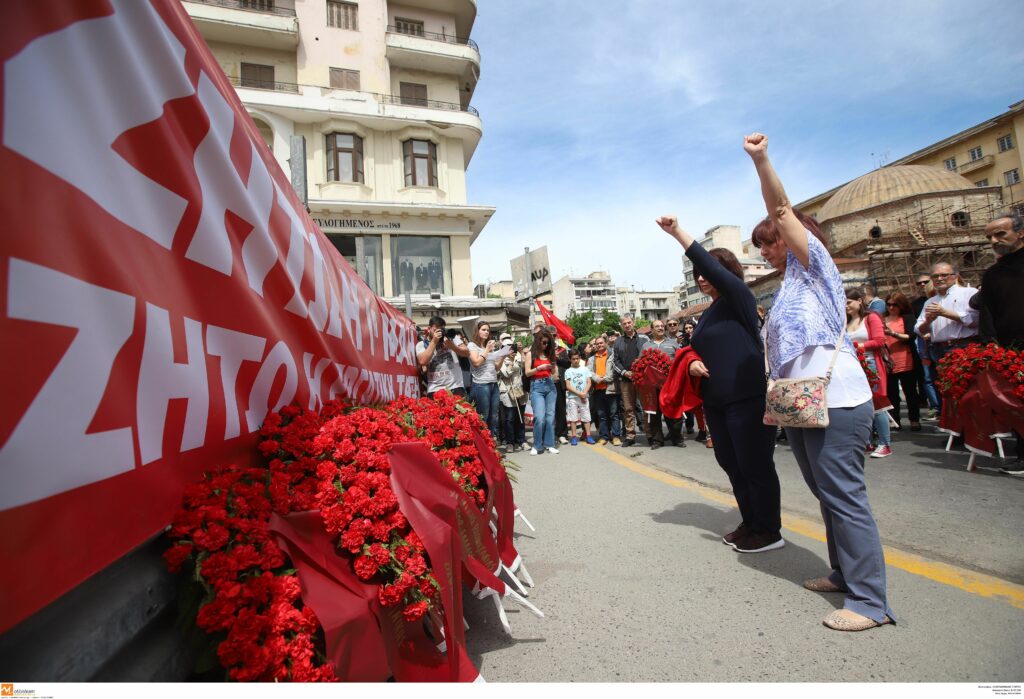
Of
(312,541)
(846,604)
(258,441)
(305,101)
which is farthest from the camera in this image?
(305,101)

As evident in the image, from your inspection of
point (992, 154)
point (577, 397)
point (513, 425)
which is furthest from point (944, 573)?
point (992, 154)

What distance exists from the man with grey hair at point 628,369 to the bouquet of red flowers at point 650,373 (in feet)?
1.95

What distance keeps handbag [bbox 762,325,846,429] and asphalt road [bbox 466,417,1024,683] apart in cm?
90

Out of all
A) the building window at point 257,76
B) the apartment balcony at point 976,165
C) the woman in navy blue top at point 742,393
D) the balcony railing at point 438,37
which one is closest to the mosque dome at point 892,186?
the apartment balcony at point 976,165

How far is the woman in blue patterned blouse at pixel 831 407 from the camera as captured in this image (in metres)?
2.41

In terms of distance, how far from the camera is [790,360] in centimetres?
274

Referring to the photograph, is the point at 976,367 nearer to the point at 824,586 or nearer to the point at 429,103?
the point at 824,586

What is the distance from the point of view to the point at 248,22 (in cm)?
2284

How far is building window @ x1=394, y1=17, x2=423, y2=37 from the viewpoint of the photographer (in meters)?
26.5

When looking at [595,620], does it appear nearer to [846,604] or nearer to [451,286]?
[846,604]

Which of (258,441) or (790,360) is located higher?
(790,360)

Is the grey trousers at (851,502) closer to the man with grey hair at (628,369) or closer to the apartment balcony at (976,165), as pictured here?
the man with grey hair at (628,369)

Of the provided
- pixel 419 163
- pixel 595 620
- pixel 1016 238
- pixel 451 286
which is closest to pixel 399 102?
pixel 419 163

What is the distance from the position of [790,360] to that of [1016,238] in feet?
12.4
